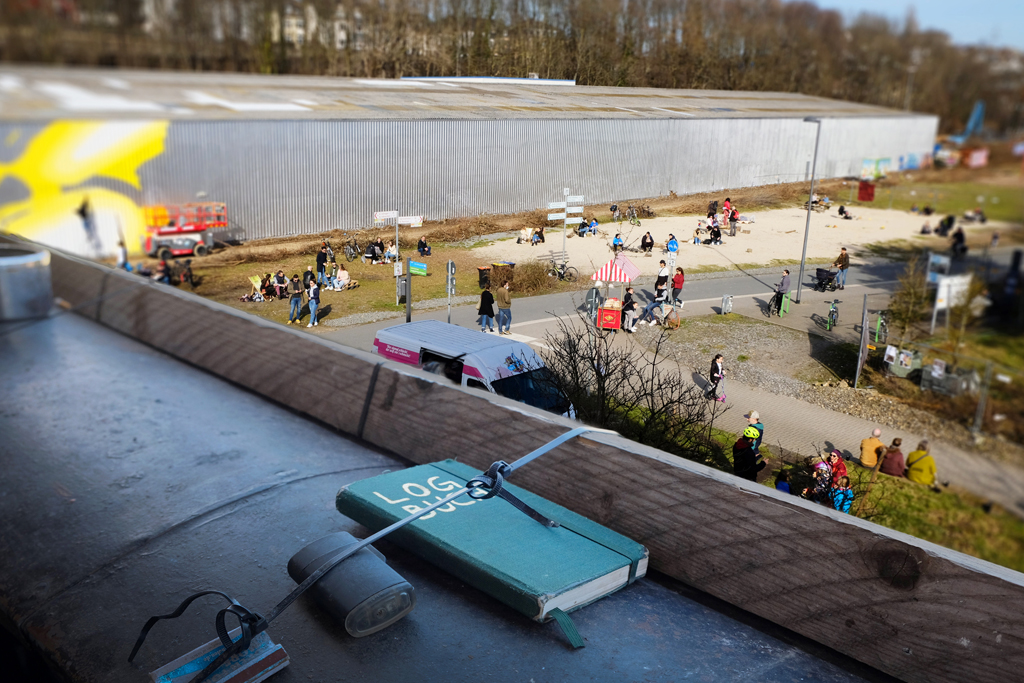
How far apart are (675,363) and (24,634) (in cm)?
308

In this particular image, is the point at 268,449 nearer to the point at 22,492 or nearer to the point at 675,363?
the point at 22,492

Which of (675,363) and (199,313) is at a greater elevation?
(675,363)

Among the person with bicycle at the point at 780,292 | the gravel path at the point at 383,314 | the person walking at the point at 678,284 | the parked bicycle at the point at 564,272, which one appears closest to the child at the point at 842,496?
the person with bicycle at the point at 780,292

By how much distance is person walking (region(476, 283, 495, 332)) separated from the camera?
4.51 metres

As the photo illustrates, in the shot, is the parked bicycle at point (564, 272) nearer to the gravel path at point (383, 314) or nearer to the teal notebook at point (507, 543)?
the gravel path at point (383, 314)

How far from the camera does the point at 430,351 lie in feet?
15.7

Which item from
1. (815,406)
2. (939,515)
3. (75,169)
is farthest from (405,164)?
(939,515)

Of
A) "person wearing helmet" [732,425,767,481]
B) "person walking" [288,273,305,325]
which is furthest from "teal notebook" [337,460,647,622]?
"person walking" [288,273,305,325]

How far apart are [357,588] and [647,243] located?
2.03m

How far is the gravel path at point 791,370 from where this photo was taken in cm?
287

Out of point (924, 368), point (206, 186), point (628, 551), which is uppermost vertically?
point (206, 186)

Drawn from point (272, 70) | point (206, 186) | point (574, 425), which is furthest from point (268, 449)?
point (272, 70)

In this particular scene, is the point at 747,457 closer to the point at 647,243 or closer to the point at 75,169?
the point at 647,243

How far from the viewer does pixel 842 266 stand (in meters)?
3.32
